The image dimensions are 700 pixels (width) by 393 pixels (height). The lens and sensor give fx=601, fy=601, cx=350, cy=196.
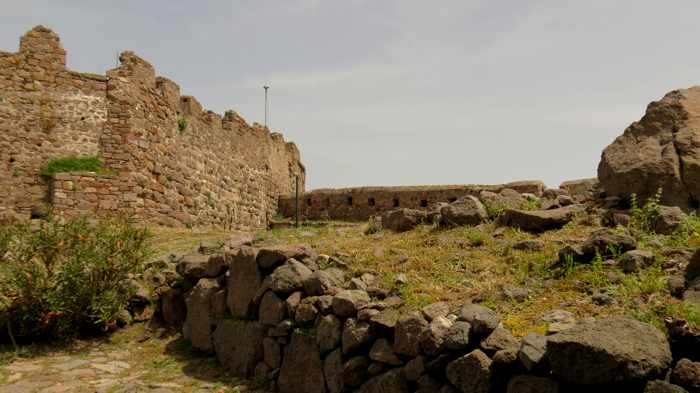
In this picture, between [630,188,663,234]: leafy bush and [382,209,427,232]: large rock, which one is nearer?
[630,188,663,234]: leafy bush

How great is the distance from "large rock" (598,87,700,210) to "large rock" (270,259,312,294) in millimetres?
3760

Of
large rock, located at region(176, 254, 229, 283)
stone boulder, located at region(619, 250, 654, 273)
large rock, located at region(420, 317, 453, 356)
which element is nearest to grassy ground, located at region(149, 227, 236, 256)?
large rock, located at region(176, 254, 229, 283)

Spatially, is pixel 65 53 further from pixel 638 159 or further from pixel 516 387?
pixel 516 387

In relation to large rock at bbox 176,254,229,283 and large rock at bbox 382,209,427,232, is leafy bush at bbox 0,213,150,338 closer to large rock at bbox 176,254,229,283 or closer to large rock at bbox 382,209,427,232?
large rock at bbox 176,254,229,283

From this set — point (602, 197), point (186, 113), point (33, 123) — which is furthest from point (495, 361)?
point (186, 113)

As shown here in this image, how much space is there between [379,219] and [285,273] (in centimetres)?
271

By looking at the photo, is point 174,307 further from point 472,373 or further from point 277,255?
point 472,373

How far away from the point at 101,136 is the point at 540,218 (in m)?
→ 9.69

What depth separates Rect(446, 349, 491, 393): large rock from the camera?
402 centimetres

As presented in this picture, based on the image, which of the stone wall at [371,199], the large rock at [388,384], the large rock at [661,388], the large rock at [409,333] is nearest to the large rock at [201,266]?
the large rock at [388,384]

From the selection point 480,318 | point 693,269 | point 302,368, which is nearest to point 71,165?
point 302,368

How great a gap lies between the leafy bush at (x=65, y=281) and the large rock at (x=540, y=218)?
4650 millimetres

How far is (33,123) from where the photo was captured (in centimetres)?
1219

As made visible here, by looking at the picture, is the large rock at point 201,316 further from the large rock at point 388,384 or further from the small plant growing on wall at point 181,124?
the small plant growing on wall at point 181,124
